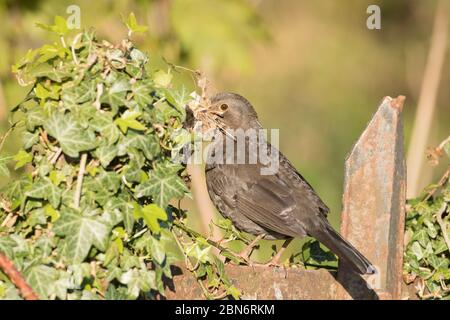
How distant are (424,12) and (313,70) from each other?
1.72m

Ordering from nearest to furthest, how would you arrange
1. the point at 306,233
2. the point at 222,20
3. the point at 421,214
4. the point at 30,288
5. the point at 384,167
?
the point at 30,288 → the point at 384,167 → the point at 421,214 → the point at 306,233 → the point at 222,20

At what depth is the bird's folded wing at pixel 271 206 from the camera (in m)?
5.21

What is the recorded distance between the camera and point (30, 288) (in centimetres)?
306

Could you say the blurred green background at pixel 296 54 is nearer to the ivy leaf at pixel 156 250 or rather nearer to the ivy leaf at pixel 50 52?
the ivy leaf at pixel 50 52

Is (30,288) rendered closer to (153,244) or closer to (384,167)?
(153,244)

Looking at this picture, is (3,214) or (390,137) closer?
(3,214)

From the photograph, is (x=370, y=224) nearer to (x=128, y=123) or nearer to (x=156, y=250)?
(x=156, y=250)

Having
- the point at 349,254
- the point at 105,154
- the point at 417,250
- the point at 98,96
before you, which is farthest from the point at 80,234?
the point at 417,250

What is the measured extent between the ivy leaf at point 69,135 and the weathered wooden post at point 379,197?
4.64 ft

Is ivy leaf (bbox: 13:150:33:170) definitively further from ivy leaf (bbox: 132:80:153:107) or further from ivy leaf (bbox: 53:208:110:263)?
ivy leaf (bbox: 132:80:153:107)

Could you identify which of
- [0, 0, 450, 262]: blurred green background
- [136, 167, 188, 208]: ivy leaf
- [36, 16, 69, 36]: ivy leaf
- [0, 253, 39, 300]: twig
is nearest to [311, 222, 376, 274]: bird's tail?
[136, 167, 188, 208]: ivy leaf

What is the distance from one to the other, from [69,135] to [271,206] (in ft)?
7.90

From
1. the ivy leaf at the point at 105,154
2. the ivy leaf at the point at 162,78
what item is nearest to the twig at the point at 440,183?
the ivy leaf at the point at 162,78
